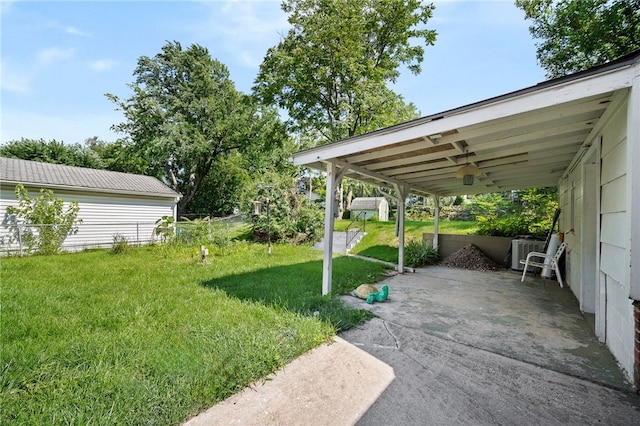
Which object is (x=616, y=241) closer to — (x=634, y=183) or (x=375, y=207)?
(x=634, y=183)

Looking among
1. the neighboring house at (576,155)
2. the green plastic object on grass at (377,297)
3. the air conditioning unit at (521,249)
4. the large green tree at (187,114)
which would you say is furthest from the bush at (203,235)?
the large green tree at (187,114)

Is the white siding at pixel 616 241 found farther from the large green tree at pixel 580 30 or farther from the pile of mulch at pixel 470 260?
the large green tree at pixel 580 30

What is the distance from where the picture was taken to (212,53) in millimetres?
20594

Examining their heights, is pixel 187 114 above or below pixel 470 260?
above

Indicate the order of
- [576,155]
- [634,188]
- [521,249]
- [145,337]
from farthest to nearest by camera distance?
[521,249]
[576,155]
[145,337]
[634,188]

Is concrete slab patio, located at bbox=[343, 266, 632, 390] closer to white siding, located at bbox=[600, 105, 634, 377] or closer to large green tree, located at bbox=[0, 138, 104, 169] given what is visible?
white siding, located at bbox=[600, 105, 634, 377]

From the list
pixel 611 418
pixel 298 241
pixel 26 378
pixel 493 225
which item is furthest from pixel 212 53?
pixel 611 418

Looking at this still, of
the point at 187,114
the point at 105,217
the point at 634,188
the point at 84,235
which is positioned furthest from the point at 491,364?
the point at 187,114

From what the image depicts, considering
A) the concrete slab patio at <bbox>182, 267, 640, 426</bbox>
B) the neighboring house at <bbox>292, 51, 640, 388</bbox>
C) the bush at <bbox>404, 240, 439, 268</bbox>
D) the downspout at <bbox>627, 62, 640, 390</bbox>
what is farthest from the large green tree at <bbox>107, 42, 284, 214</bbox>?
the downspout at <bbox>627, 62, 640, 390</bbox>

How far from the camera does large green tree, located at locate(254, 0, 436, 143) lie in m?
11.7

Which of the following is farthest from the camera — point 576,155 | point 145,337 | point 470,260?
point 470,260

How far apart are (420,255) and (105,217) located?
12.2 metres

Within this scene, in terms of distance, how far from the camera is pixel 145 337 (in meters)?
2.79

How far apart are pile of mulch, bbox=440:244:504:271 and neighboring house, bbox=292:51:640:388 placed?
7.57ft
